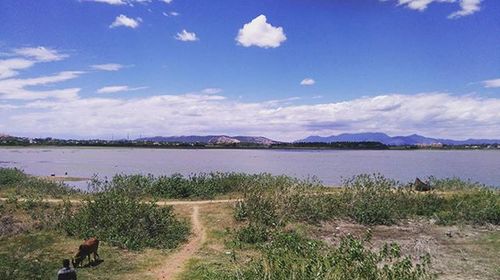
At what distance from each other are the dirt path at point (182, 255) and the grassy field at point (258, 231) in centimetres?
5

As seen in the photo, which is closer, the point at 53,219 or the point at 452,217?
the point at 53,219

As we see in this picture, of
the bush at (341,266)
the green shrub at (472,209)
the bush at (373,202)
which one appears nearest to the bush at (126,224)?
the bush at (341,266)

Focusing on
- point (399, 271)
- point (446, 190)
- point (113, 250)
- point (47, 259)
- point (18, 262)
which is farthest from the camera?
point (446, 190)

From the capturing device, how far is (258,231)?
2252 centimetres

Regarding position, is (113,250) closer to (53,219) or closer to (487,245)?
(53,219)

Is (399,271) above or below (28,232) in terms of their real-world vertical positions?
above

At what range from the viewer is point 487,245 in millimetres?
22922

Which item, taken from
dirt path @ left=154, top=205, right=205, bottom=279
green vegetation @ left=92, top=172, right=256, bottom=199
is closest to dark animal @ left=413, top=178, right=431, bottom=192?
green vegetation @ left=92, top=172, right=256, bottom=199

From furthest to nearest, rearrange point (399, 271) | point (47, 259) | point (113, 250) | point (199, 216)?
point (199, 216) < point (113, 250) < point (47, 259) < point (399, 271)

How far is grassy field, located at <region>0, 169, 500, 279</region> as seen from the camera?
15.0m

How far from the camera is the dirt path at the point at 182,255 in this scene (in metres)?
17.1

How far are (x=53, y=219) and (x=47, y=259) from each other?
5.55 m

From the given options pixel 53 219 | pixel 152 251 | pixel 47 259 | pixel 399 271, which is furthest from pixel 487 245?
pixel 53 219

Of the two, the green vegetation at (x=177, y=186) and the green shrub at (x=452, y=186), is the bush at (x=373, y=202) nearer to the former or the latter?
the green shrub at (x=452, y=186)
